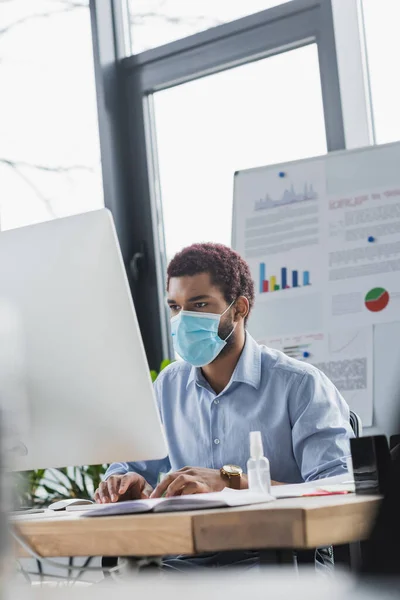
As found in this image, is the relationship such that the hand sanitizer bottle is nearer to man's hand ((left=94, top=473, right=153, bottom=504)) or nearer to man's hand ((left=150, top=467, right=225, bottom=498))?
man's hand ((left=150, top=467, right=225, bottom=498))

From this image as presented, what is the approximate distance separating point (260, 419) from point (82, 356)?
31.6 inches

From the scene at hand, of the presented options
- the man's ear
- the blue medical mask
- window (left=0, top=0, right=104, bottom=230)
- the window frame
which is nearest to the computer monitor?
the blue medical mask

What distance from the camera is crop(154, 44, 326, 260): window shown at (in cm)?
365

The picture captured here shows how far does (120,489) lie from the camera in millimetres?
1718

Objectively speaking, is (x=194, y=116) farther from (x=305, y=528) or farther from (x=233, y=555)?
(x=305, y=528)

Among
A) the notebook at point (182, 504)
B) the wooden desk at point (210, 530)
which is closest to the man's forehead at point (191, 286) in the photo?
the notebook at point (182, 504)

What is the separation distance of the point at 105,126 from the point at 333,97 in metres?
1.16

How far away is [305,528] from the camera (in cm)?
103

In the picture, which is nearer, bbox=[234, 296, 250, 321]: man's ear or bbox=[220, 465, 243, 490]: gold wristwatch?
bbox=[220, 465, 243, 490]: gold wristwatch

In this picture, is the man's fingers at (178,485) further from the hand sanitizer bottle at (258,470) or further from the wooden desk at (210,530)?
the wooden desk at (210,530)

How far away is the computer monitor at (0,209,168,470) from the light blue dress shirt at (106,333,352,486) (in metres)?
0.65

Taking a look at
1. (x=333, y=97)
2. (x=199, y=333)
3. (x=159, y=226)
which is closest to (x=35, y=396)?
(x=199, y=333)

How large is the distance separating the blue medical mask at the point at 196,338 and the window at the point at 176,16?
2006 millimetres

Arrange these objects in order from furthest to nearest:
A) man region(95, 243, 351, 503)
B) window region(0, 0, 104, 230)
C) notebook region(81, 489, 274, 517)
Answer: window region(0, 0, 104, 230) < man region(95, 243, 351, 503) < notebook region(81, 489, 274, 517)
